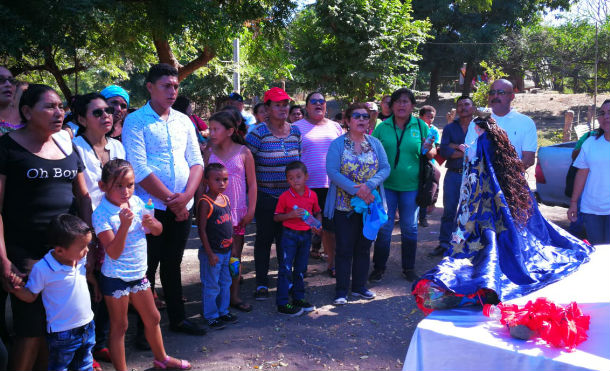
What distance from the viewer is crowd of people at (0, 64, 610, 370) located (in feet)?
10.6

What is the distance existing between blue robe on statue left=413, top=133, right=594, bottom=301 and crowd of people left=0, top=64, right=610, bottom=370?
19 centimetres

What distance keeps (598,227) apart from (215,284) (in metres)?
3.78

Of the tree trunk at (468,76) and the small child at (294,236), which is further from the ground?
the tree trunk at (468,76)

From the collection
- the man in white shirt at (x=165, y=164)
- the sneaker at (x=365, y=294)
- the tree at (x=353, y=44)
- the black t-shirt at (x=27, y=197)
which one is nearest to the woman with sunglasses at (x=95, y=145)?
the man in white shirt at (x=165, y=164)

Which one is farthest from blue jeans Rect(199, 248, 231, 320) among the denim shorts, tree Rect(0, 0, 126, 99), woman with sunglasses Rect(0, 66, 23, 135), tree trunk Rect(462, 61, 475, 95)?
tree trunk Rect(462, 61, 475, 95)

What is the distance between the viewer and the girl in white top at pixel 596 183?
4984 mm

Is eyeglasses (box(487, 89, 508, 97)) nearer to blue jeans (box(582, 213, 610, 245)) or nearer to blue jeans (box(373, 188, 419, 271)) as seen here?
blue jeans (box(373, 188, 419, 271))

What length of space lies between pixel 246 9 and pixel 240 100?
4.70 ft

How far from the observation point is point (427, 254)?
6.84 metres

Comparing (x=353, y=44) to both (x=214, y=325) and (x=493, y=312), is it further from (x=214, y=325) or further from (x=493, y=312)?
(x=493, y=312)

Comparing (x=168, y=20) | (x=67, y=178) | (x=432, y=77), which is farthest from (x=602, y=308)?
(x=432, y=77)

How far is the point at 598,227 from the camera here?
5.11 meters

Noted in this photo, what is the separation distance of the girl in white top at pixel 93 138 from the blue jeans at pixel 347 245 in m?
2.35

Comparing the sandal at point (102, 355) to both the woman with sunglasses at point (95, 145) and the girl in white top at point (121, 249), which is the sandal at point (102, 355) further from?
the girl in white top at point (121, 249)
